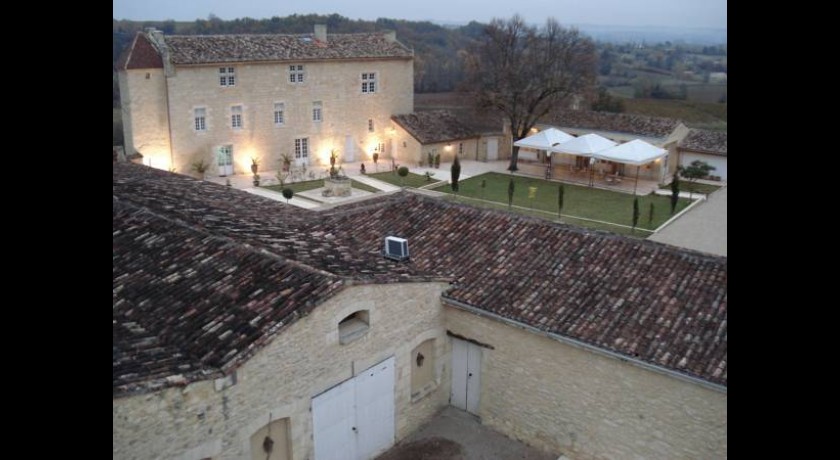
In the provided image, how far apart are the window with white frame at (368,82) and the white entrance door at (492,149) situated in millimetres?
7799

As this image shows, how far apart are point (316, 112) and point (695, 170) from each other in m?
20.1

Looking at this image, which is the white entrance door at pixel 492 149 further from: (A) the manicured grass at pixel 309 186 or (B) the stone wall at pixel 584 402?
(B) the stone wall at pixel 584 402

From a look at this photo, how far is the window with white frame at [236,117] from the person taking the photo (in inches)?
1288

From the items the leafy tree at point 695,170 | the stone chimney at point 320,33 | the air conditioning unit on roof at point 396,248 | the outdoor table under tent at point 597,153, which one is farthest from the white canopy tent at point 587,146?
the air conditioning unit on roof at point 396,248

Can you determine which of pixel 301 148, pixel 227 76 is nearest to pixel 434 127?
pixel 301 148

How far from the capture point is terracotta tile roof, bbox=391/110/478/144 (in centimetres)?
3709

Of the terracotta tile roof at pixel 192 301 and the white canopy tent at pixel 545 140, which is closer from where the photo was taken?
the terracotta tile roof at pixel 192 301

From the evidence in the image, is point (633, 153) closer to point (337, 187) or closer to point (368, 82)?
point (337, 187)

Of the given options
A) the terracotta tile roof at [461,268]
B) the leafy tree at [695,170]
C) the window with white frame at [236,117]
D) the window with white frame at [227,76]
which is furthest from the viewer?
the leafy tree at [695,170]

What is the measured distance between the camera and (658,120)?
118 feet

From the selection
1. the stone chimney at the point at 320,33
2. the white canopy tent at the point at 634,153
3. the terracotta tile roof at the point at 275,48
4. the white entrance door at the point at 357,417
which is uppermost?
the stone chimney at the point at 320,33

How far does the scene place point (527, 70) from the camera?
3778 cm
